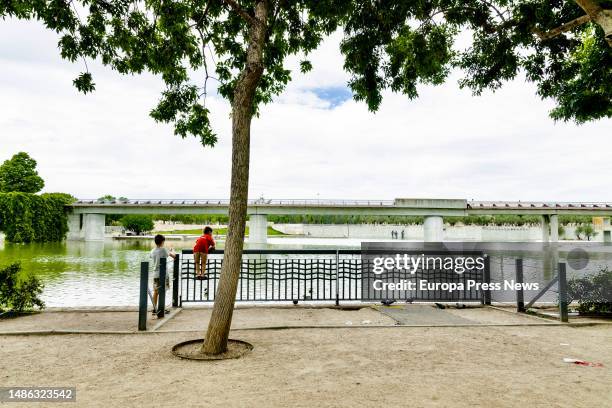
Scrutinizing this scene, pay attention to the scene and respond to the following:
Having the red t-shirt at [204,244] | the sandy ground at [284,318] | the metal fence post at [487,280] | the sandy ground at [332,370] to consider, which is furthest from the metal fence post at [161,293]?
the metal fence post at [487,280]

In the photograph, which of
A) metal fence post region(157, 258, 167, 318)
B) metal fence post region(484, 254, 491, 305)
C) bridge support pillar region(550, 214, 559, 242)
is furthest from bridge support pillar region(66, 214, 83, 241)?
bridge support pillar region(550, 214, 559, 242)

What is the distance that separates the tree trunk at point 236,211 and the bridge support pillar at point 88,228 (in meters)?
61.8

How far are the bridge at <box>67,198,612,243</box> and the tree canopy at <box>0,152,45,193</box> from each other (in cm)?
1212

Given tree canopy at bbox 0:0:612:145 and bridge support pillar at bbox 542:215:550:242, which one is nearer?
tree canopy at bbox 0:0:612:145

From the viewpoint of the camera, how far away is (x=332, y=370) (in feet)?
17.9

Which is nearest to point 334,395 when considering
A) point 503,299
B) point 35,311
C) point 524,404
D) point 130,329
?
point 524,404

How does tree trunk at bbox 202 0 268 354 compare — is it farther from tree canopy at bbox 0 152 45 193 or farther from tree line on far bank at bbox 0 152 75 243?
tree canopy at bbox 0 152 45 193

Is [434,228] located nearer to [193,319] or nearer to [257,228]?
[257,228]

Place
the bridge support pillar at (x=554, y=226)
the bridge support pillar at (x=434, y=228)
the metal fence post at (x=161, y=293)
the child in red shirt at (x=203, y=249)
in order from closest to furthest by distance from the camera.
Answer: the metal fence post at (x=161, y=293) < the child in red shirt at (x=203, y=249) < the bridge support pillar at (x=434, y=228) < the bridge support pillar at (x=554, y=226)

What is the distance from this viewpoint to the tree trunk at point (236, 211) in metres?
6.21

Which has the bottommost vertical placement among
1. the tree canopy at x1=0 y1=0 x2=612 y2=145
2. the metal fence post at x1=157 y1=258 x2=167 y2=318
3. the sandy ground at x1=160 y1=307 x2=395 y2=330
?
the sandy ground at x1=160 y1=307 x2=395 y2=330

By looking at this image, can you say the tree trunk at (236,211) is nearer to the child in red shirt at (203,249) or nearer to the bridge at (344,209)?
the child in red shirt at (203,249)

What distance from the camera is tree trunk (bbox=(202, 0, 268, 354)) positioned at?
20.4ft

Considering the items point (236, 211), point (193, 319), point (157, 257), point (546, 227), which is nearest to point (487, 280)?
point (193, 319)
